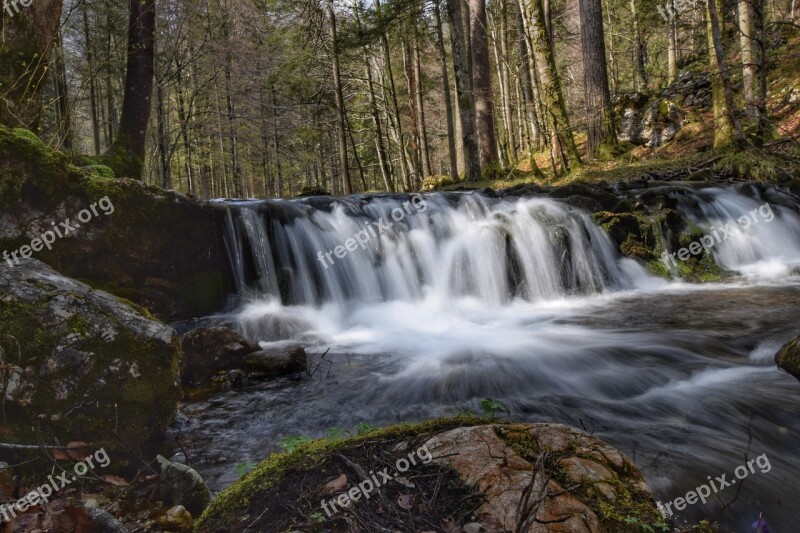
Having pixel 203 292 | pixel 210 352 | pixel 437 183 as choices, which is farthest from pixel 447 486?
pixel 437 183

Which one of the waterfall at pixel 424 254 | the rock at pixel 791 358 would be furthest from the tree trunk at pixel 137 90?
the rock at pixel 791 358

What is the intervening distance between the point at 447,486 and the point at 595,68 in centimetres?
1454

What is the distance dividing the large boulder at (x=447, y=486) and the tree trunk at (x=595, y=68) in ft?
45.2

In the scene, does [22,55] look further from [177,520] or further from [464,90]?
[464,90]

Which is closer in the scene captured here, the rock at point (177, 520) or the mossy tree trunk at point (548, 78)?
the rock at point (177, 520)

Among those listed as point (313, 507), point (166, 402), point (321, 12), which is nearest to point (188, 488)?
point (166, 402)

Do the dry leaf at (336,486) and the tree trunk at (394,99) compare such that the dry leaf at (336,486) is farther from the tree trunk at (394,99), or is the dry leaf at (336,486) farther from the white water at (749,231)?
the tree trunk at (394,99)

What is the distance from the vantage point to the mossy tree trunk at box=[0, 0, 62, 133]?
20.2 ft

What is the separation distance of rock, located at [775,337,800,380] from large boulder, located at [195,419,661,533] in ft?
9.92

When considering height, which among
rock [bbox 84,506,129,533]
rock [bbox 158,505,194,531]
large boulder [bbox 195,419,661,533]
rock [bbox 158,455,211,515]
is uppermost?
large boulder [bbox 195,419,661,533]

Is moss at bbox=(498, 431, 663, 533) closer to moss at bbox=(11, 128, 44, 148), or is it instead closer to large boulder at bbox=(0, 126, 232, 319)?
large boulder at bbox=(0, 126, 232, 319)

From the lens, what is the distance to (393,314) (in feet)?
26.6

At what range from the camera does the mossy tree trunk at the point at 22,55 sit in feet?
20.2

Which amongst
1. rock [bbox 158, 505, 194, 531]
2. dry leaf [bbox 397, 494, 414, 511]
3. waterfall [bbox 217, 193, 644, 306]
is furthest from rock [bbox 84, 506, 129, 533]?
waterfall [bbox 217, 193, 644, 306]
